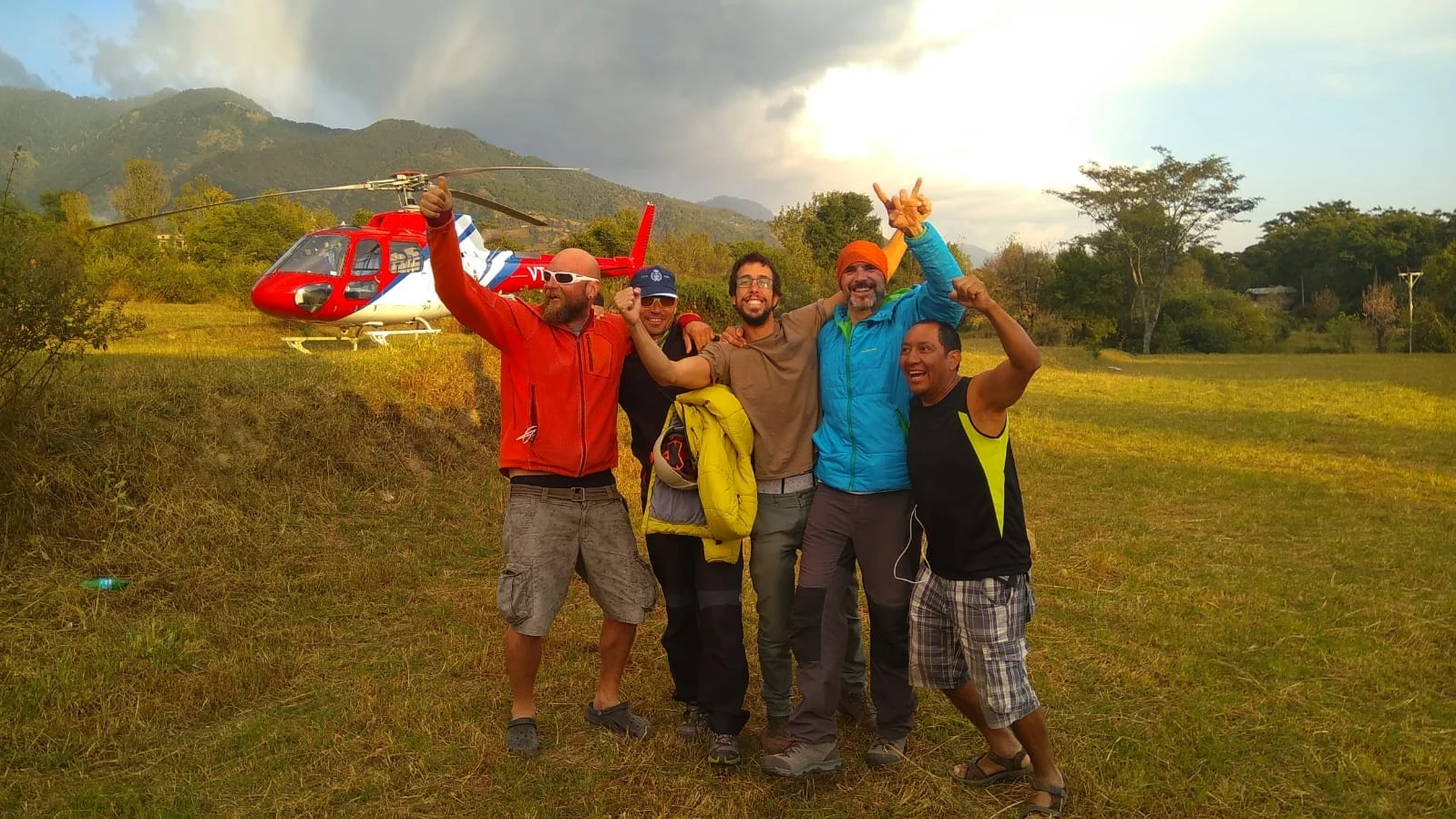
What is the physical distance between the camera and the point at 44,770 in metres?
3.55

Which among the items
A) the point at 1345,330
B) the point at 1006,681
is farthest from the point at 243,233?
the point at 1345,330

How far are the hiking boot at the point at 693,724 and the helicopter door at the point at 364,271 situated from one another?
396 inches

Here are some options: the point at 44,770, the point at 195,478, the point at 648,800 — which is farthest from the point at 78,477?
the point at 648,800

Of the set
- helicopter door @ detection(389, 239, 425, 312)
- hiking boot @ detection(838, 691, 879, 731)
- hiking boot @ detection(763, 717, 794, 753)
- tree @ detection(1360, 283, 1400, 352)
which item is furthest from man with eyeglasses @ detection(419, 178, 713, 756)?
tree @ detection(1360, 283, 1400, 352)

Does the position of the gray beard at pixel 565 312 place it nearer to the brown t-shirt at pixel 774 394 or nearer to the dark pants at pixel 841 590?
the brown t-shirt at pixel 774 394

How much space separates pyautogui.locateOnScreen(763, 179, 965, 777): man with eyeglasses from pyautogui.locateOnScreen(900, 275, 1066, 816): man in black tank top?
0.40 ft

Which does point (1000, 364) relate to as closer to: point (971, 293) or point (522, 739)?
point (971, 293)

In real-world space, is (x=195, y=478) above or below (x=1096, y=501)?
above

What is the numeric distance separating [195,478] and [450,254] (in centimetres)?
441

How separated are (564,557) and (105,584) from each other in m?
3.58

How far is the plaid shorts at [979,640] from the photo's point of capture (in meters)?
3.10

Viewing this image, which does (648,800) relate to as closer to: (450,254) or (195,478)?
(450,254)

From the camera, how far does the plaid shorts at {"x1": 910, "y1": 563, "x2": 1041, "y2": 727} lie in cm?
310

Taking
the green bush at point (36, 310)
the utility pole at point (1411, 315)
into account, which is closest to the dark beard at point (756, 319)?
the green bush at point (36, 310)
